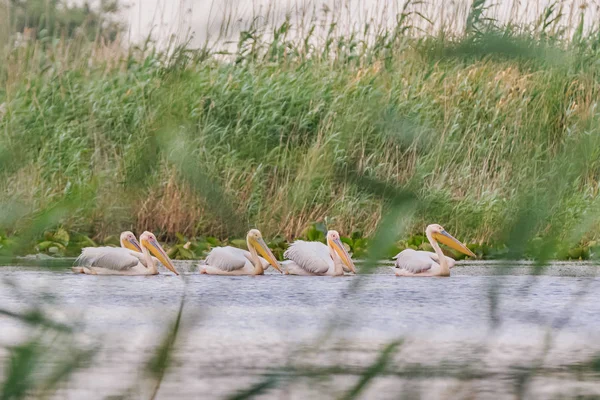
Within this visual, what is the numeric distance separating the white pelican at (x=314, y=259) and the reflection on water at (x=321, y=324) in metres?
0.06

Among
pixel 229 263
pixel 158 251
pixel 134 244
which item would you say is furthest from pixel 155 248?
pixel 229 263

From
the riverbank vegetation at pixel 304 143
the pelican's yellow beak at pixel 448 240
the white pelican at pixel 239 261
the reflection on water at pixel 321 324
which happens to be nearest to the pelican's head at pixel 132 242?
the reflection on water at pixel 321 324

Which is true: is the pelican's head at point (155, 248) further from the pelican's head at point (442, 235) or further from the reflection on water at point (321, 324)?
the pelican's head at point (442, 235)

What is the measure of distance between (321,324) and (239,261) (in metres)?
3.52

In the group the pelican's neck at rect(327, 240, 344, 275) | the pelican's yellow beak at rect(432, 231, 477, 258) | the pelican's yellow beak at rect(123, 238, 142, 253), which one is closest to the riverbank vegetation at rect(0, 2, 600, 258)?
the pelican's yellow beak at rect(432, 231, 477, 258)

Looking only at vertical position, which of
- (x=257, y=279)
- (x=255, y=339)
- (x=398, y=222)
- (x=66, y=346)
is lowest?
(x=257, y=279)

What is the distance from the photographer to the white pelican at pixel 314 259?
402cm

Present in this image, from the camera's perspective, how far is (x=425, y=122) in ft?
1.76

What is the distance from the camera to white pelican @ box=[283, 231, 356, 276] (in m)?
4.02

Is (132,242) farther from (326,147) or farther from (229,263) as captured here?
(326,147)

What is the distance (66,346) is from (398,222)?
0.67ft

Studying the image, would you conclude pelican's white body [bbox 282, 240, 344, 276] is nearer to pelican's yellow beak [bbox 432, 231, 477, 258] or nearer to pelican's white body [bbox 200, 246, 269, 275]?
pelican's white body [bbox 200, 246, 269, 275]

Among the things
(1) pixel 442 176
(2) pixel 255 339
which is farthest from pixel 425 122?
(2) pixel 255 339

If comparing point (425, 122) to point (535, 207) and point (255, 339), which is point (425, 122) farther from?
point (255, 339)
